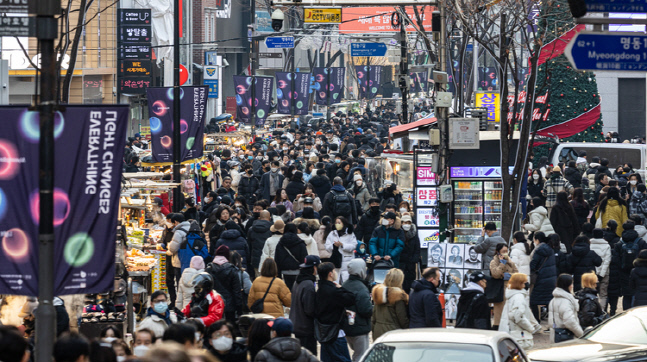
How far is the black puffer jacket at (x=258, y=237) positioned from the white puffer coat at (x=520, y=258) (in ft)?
13.0

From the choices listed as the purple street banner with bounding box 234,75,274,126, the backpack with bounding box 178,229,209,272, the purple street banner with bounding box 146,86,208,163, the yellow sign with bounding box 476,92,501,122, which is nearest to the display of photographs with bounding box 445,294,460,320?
the backpack with bounding box 178,229,209,272

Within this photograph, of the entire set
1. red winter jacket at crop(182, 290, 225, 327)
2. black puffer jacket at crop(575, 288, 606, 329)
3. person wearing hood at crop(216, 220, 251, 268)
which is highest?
person wearing hood at crop(216, 220, 251, 268)

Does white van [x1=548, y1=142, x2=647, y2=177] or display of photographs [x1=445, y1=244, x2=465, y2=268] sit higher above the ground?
white van [x1=548, y1=142, x2=647, y2=177]

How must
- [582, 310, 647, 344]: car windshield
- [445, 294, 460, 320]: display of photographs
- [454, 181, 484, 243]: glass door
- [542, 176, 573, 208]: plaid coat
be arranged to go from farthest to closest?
[542, 176, 573, 208]: plaid coat < [454, 181, 484, 243]: glass door < [445, 294, 460, 320]: display of photographs < [582, 310, 647, 344]: car windshield

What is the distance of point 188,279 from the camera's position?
1218cm

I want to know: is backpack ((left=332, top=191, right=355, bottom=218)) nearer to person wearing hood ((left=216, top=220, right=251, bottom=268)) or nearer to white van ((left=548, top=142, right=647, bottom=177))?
person wearing hood ((left=216, top=220, right=251, bottom=268))

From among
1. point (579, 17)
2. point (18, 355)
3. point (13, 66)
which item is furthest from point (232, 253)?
point (13, 66)

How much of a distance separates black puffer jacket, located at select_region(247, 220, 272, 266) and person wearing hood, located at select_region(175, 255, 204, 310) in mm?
2823

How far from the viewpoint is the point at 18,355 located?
5898 millimetres

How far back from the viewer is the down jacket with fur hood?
425 inches

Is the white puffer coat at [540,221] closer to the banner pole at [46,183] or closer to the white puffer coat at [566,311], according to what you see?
the white puffer coat at [566,311]

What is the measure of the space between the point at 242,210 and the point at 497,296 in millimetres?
6131

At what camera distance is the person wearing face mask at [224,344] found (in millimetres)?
8539

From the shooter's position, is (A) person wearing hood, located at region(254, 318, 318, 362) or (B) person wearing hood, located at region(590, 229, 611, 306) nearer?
(A) person wearing hood, located at region(254, 318, 318, 362)
